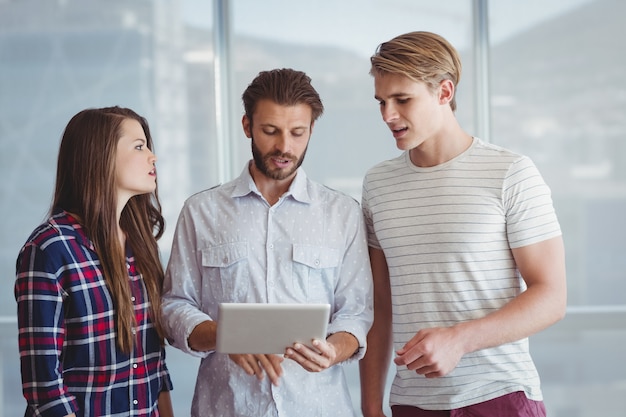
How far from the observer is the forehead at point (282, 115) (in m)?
2.07

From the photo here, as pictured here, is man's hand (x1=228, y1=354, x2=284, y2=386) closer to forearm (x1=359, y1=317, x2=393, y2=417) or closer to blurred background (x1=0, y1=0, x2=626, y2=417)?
forearm (x1=359, y1=317, x2=393, y2=417)

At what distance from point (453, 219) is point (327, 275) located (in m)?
0.37

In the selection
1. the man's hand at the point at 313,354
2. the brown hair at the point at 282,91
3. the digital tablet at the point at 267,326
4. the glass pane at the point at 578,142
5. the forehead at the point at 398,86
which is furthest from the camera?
the glass pane at the point at 578,142

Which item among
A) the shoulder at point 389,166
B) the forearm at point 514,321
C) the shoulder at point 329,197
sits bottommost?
the forearm at point 514,321

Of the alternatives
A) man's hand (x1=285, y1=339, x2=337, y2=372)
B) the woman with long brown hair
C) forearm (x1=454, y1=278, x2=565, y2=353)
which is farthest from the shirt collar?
forearm (x1=454, y1=278, x2=565, y2=353)

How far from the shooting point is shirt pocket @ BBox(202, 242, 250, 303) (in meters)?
2.05

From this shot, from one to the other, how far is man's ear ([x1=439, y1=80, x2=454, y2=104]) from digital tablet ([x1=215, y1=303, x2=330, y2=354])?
67 centimetres

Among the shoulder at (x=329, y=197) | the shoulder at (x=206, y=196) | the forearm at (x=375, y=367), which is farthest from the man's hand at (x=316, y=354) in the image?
the shoulder at (x=206, y=196)

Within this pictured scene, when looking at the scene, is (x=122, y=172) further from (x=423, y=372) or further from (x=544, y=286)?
(x=544, y=286)

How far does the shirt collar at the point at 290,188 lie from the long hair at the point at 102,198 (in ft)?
1.02

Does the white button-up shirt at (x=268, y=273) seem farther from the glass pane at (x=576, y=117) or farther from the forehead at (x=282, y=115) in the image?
the glass pane at (x=576, y=117)

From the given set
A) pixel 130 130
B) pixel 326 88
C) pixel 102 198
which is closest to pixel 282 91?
Result: pixel 130 130

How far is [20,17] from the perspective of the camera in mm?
3949

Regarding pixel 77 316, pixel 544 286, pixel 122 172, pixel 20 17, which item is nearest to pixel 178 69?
pixel 20 17
